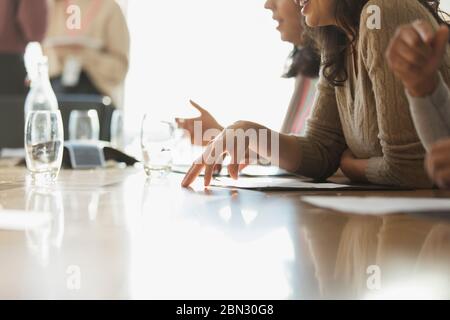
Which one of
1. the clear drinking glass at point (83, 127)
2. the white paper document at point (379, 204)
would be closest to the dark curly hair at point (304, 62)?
the clear drinking glass at point (83, 127)

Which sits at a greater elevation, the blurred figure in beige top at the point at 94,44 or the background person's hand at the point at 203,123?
the blurred figure in beige top at the point at 94,44

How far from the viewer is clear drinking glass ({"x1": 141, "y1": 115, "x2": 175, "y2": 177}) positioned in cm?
145

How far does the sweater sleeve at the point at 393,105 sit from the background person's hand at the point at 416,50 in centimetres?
36

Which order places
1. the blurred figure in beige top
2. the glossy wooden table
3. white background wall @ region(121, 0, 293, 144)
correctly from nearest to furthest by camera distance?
the glossy wooden table < the blurred figure in beige top < white background wall @ region(121, 0, 293, 144)

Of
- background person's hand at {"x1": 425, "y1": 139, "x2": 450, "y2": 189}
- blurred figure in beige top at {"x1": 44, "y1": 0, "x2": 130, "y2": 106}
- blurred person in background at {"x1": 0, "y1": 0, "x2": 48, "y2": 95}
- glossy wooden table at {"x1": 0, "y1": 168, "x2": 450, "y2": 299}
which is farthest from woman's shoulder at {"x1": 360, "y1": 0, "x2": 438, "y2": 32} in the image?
blurred figure in beige top at {"x1": 44, "y1": 0, "x2": 130, "y2": 106}

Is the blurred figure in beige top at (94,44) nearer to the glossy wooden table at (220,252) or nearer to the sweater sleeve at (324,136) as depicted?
the sweater sleeve at (324,136)


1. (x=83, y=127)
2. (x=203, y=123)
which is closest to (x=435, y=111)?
(x=203, y=123)

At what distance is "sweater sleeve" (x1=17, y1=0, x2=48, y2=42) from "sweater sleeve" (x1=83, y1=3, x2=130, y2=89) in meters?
0.86

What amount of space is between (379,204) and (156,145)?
69 cm

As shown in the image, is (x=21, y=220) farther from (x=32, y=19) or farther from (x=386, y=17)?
(x=32, y=19)

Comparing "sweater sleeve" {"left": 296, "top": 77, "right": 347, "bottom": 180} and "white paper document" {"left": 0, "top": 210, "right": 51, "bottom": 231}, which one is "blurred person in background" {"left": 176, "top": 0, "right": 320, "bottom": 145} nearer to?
"sweater sleeve" {"left": 296, "top": 77, "right": 347, "bottom": 180}

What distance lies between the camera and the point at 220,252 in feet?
1.79

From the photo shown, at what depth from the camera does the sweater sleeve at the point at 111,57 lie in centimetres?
387
